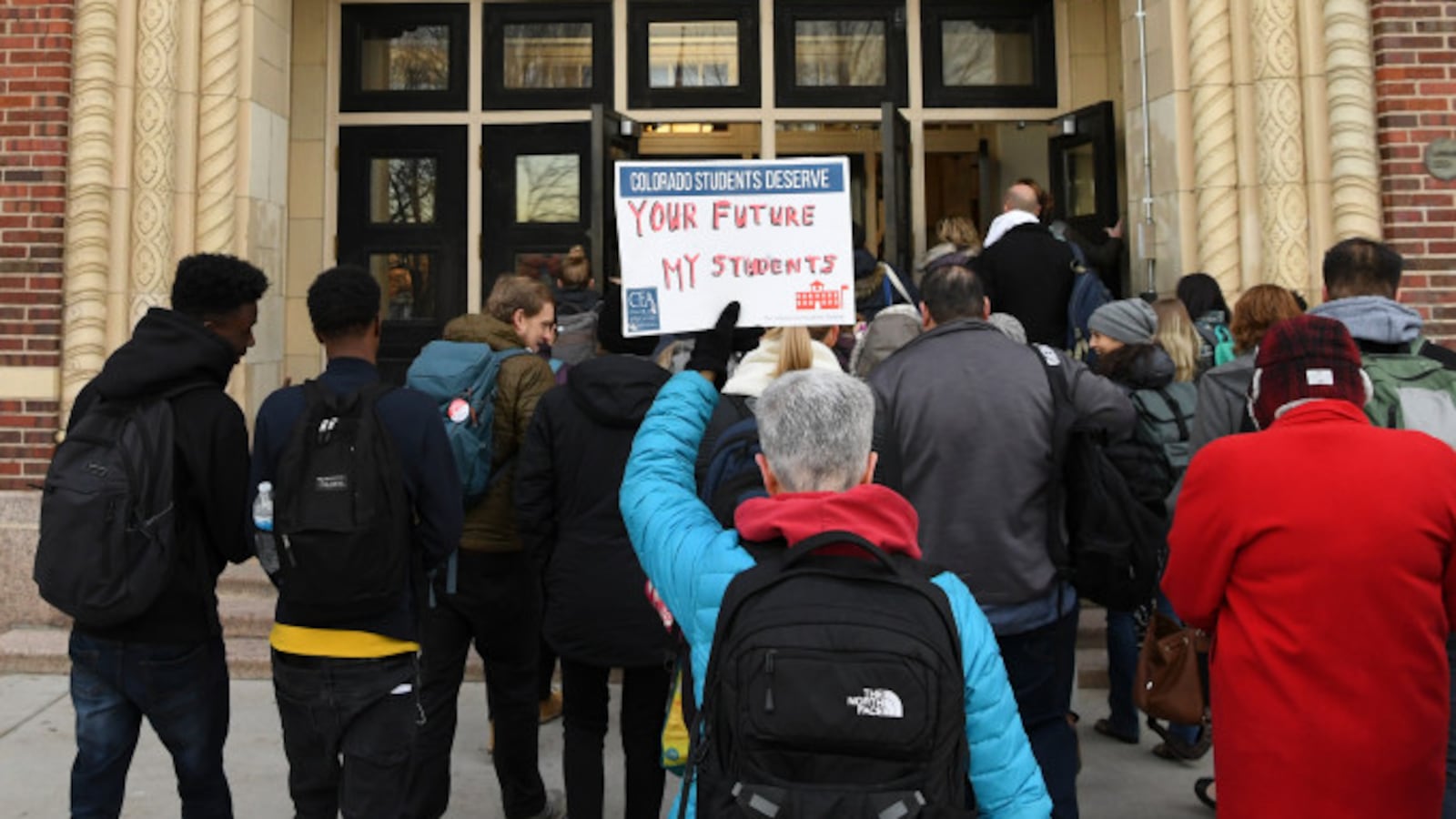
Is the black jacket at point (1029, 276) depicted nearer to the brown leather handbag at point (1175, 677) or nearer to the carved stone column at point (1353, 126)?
the carved stone column at point (1353, 126)

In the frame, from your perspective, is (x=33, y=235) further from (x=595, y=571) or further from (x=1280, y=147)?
(x=1280, y=147)

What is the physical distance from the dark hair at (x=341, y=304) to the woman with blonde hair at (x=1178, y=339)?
3.10 metres

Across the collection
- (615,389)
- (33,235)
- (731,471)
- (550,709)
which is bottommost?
(550,709)

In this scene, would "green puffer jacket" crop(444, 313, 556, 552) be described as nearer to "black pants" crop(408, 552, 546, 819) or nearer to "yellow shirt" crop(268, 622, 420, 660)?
"black pants" crop(408, 552, 546, 819)

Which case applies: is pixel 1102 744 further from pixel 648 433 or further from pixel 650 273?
pixel 648 433

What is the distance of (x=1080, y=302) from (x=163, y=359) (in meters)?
4.76

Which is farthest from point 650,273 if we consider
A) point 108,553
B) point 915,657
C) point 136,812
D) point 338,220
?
point 338,220

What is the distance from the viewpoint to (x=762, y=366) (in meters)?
3.26

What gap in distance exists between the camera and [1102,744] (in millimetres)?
5383

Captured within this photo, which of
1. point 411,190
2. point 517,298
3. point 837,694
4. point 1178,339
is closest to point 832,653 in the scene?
point 837,694

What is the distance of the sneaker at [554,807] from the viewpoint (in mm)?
4504

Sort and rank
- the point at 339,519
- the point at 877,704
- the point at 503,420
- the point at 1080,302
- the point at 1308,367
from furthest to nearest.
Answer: the point at 1080,302
the point at 503,420
the point at 339,519
the point at 1308,367
the point at 877,704

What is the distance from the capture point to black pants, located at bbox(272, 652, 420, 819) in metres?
3.12

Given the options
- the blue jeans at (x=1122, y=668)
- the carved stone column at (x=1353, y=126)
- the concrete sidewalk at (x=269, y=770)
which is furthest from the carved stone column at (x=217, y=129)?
the carved stone column at (x=1353, y=126)
